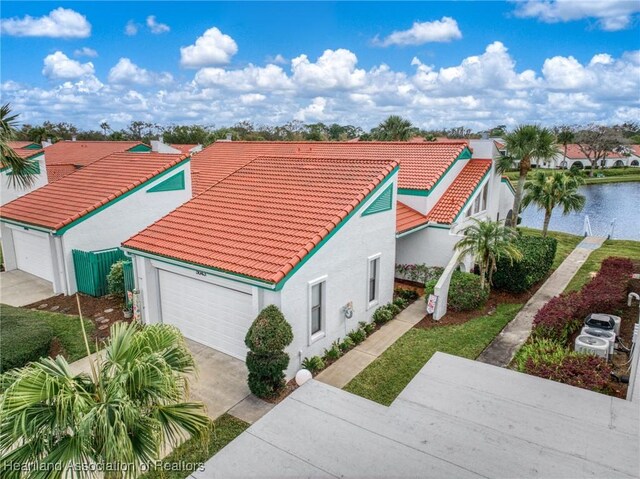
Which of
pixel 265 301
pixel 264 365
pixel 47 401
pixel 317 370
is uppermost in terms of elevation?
pixel 47 401

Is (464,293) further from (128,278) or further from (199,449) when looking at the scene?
(128,278)

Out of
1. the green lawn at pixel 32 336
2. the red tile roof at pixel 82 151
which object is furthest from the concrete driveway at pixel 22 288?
the red tile roof at pixel 82 151

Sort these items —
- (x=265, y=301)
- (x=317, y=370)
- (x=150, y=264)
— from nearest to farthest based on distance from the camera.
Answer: (x=265, y=301)
(x=317, y=370)
(x=150, y=264)

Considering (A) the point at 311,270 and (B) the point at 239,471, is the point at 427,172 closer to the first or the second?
(A) the point at 311,270

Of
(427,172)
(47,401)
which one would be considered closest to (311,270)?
(47,401)

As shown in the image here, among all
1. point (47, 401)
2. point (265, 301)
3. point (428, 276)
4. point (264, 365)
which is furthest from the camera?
point (428, 276)

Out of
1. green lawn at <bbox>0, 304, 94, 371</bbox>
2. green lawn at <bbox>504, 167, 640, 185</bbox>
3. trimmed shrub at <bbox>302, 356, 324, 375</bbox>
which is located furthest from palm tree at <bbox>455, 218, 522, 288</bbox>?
green lawn at <bbox>504, 167, 640, 185</bbox>
